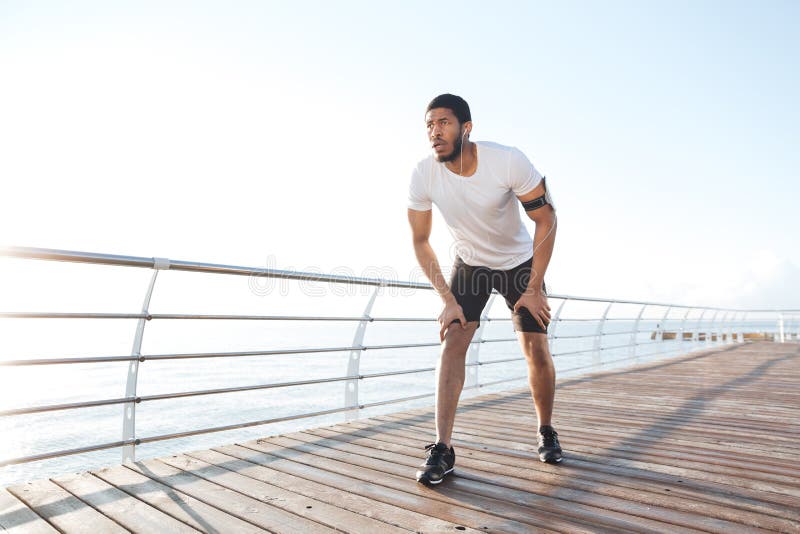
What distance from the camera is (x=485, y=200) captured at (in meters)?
2.10

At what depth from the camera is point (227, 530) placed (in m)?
1.44

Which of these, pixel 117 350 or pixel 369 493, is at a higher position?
pixel 369 493

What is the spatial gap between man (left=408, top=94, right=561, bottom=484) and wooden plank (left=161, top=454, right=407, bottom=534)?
0.41m

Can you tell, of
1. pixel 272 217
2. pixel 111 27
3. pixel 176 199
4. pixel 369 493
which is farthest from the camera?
pixel 272 217

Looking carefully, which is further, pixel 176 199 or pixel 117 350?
pixel 117 350

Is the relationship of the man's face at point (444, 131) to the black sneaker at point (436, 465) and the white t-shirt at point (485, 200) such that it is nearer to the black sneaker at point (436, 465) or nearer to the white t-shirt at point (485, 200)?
the white t-shirt at point (485, 200)

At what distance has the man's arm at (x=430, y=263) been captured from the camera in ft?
7.01

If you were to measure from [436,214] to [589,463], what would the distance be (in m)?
1.24

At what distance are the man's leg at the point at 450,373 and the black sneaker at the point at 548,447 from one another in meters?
0.43

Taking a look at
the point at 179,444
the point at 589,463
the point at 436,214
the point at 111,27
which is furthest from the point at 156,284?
the point at 111,27

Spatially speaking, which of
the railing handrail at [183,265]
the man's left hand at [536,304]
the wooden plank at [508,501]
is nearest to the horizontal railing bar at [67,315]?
the railing handrail at [183,265]

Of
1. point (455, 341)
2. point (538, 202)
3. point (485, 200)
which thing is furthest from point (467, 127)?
point (455, 341)

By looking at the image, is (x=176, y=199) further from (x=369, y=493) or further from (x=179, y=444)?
(x=369, y=493)

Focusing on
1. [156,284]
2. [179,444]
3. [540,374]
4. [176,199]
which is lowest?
[179,444]
